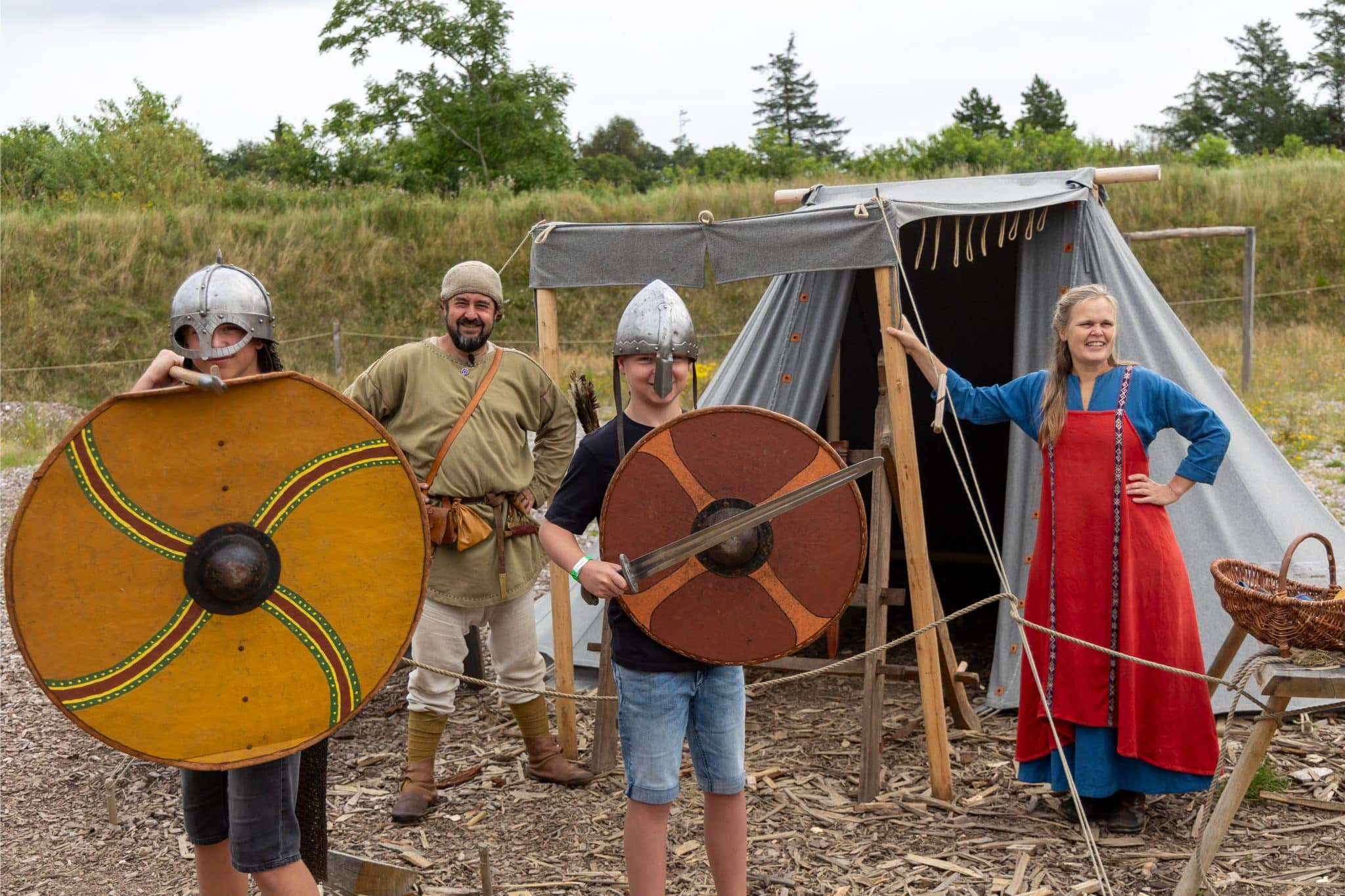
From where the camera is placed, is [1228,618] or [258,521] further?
[1228,618]

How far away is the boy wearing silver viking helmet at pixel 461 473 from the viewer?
11.8 feet

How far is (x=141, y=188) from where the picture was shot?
21156 millimetres

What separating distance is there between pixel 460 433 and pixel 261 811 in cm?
161

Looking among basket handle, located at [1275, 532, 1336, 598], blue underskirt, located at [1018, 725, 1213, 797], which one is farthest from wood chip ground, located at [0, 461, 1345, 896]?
basket handle, located at [1275, 532, 1336, 598]

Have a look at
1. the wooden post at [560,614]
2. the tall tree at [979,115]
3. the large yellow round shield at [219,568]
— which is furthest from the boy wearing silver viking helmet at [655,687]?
the tall tree at [979,115]

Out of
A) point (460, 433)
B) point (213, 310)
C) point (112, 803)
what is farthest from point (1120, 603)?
point (112, 803)

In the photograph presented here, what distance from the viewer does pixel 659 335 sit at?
97.3 inches

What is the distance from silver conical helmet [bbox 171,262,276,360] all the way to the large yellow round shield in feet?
0.41

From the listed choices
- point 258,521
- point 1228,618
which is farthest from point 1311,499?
point 258,521

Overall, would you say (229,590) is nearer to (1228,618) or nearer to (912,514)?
(912,514)

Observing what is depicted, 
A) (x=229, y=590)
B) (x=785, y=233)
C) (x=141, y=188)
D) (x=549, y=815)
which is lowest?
(x=549, y=815)

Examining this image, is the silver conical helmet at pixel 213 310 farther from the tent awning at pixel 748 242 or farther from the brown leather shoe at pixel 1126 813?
the brown leather shoe at pixel 1126 813

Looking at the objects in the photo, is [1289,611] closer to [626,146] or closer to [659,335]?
[659,335]

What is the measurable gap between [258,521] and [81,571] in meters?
0.30
